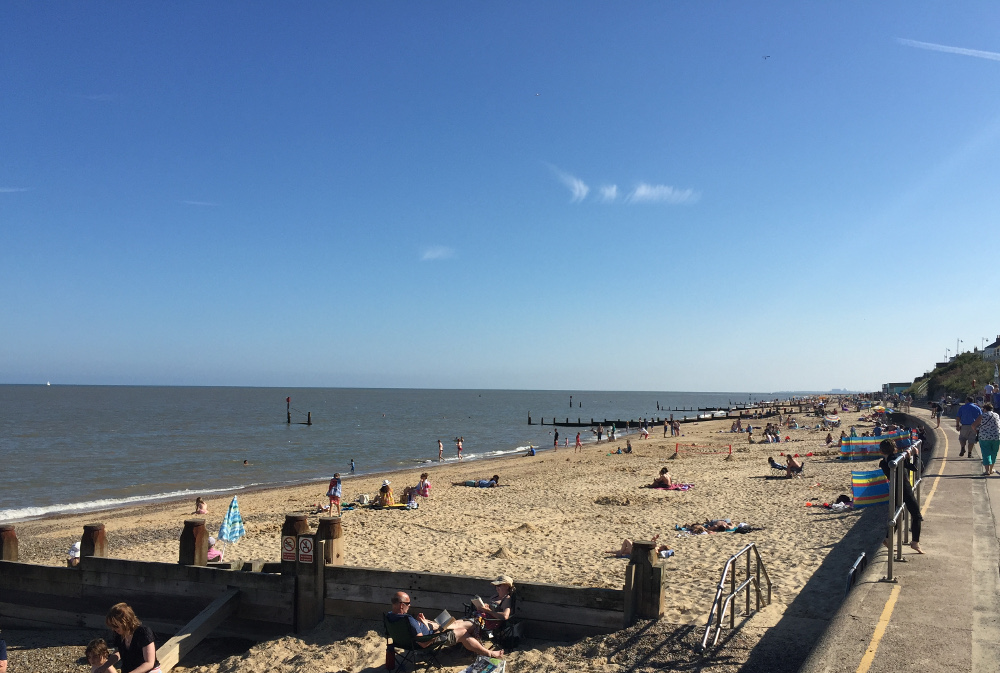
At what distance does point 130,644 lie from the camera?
6492 millimetres

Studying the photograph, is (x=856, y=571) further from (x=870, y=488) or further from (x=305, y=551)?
(x=870, y=488)

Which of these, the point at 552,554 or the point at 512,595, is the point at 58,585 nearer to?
the point at 512,595

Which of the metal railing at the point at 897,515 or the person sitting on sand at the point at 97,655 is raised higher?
the metal railing at the point at 897,515

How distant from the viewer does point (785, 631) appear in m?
7.30

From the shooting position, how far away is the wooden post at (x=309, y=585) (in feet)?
30.0

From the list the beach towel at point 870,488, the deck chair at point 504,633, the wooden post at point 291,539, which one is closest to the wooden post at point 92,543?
the wooden post at point 291,539

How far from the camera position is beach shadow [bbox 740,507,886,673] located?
6.46 metres

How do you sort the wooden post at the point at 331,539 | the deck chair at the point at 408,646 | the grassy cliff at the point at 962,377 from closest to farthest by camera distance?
1. the deck chair at the point at 408,646
2. the wooden post at the point at 331,539
3. the grassy cliff at the point at 962,377

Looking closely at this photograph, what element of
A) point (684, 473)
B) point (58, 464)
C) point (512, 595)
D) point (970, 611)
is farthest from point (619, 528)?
point (58, 464)

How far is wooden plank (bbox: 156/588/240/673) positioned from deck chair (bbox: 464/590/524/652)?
3567mm

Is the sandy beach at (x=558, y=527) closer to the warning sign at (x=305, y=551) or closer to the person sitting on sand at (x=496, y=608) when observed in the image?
the person sitting on sand at (x=496, y=608)

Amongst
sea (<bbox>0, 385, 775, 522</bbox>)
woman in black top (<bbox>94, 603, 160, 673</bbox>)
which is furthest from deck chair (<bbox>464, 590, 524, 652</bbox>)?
sea (<bbox>0, 385, 775, 522</bbox>)

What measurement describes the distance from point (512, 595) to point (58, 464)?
4144 cm

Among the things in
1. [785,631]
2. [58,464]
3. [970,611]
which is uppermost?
[970,611]
